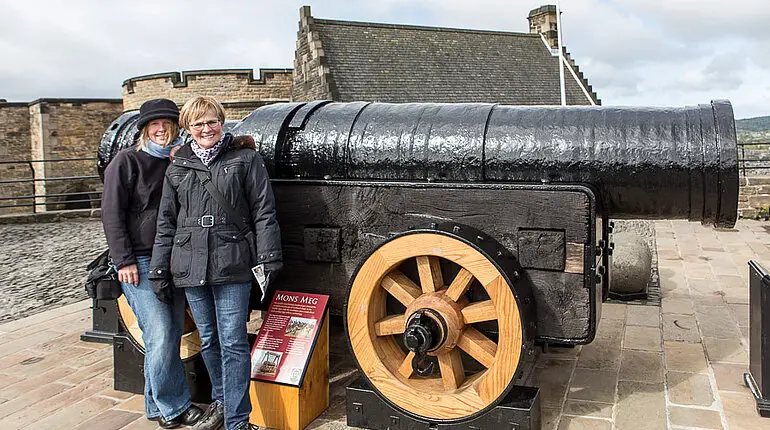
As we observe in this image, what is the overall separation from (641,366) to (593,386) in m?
0.47

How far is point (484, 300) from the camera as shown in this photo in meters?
2.91

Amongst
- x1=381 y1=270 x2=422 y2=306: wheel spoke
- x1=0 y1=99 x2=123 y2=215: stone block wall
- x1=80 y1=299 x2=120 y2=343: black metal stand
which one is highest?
x1=0 y1=99 x2=123 y2=215: stone block wall

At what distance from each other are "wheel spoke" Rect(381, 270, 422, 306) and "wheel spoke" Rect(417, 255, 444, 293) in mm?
70

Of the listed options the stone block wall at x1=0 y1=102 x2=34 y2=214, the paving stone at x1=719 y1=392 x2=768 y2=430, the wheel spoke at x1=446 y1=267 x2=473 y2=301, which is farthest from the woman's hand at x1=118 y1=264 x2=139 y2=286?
the stone block wall at x1=0 y1=102 x2=34 y2=214

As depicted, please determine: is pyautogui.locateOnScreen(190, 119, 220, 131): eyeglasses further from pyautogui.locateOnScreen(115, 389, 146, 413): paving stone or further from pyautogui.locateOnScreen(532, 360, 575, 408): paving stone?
pyautogui.locateOnScreen(532, 360, 575, 408): paving stone

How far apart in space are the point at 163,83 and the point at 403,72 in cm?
802

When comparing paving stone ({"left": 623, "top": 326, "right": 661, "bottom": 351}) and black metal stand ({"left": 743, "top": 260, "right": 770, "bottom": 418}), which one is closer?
black metal stand ({"left": 743, "top": 260, "right": 770, "bottom": 418})

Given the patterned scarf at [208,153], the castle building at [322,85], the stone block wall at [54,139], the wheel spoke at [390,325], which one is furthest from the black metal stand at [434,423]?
the stone block wall at [54,139]

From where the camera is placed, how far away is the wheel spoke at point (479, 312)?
2.76 m

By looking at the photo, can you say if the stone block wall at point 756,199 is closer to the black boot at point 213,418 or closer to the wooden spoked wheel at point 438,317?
the wooden spoked wheel at point 438,317

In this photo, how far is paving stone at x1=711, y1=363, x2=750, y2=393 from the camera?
345cm

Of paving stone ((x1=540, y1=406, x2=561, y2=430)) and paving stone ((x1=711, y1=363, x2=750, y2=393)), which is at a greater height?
paving stone ((x1=711, y1=363, x2=750, y2=393))

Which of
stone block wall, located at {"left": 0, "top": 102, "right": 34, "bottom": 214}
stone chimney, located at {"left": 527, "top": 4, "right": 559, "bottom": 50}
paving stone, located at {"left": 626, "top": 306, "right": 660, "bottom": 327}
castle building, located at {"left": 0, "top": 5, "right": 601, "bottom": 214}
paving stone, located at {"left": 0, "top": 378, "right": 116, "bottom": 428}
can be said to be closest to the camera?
paving stone, located at {"left": 0, "top": 378, "right": 116, "bottom": 428}

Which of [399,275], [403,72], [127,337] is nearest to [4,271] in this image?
[127,337]
